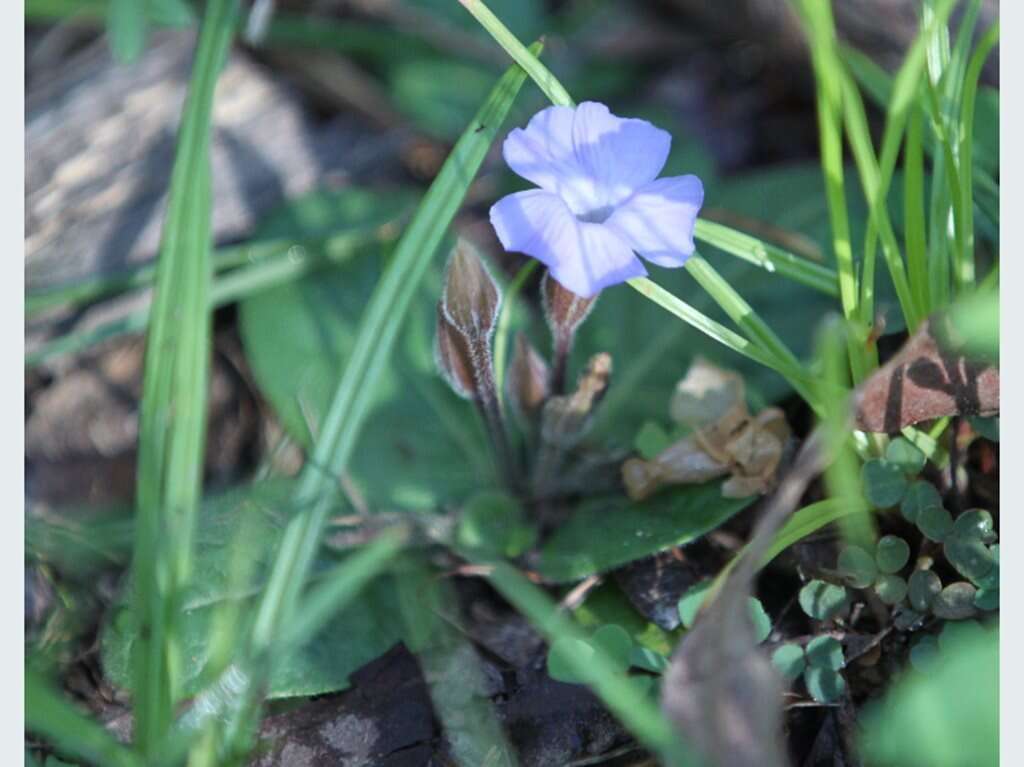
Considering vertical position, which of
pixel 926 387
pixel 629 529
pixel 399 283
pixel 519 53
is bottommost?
pixel 629 529

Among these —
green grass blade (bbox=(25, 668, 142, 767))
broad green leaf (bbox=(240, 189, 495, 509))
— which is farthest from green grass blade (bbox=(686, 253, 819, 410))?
green grass blade (bbox=(25, 668, 142, 767))

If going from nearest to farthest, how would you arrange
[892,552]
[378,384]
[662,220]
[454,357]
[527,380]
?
[662,220]
[892,552]
[454,357]
[527,380]
[378,384]

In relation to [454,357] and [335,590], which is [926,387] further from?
[335,590]

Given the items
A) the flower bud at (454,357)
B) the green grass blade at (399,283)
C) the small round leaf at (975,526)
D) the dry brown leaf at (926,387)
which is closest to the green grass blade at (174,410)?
the green grass blade at (399,283)

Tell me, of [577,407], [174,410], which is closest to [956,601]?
[577,407]

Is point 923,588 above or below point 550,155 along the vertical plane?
below

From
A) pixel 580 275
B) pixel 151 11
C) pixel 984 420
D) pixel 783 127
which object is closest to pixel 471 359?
pixel 580 275

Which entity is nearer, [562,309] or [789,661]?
[789,661]
